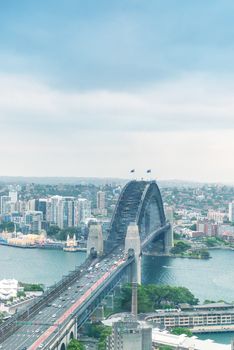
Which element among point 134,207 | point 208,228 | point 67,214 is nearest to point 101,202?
point 67,214

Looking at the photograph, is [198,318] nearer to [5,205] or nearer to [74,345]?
[74,345]

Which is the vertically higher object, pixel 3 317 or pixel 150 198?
pixel 150 198

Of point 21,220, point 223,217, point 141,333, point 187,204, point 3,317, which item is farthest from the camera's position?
point 187,204

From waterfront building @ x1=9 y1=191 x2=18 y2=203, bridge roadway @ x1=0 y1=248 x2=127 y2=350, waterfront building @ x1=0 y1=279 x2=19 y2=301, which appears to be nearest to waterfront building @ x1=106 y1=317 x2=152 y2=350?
bridge roadway @ x1=0 y1=248 x2=127 y2=350

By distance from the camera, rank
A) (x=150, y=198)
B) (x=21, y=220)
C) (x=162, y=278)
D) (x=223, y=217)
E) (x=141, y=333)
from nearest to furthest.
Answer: (x=141, y=333) < (x=162, y=278) < (x=150, y=198) < (x=21, y=220) < (x=223, y=217)

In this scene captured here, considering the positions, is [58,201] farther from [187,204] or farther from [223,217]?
[187,204]

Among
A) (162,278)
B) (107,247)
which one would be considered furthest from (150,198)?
(162,278)

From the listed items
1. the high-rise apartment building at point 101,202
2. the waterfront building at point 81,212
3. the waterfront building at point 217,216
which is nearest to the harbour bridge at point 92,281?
the waterfront building at point 81,212
